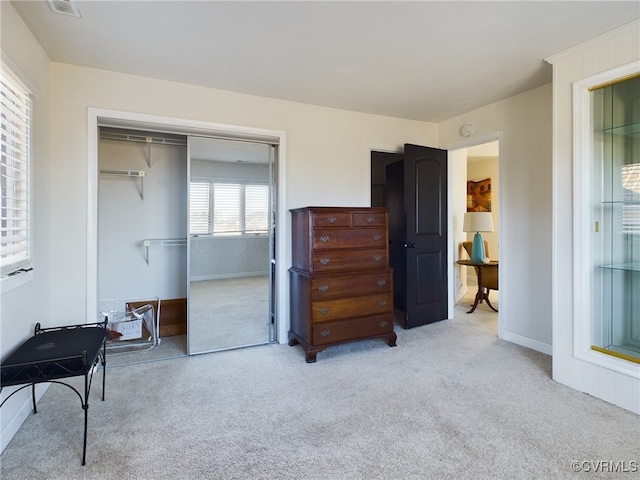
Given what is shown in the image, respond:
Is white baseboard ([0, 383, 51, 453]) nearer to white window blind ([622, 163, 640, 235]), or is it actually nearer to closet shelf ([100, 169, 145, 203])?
closet shelf ([100, 169, 145, 203])

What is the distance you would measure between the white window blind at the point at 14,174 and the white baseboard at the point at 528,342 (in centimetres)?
402

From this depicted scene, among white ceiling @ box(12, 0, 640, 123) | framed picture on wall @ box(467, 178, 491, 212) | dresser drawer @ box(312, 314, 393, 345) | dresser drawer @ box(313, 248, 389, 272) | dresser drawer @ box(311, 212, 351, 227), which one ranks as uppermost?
white ceiling @ box(12, 0, 640, 123)

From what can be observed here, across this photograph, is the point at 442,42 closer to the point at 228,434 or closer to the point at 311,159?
the point at 311,159

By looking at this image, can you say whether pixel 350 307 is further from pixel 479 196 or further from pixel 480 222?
pixel 479 196

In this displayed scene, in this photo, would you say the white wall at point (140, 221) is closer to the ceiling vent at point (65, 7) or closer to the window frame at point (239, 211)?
the window frame at point (239, 211)

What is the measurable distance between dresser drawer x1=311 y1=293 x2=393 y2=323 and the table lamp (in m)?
2.00

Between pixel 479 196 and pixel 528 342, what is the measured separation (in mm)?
4117

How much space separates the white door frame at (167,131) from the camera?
264cm

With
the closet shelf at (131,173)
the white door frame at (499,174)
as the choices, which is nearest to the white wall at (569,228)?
the white door frame at (499,174)

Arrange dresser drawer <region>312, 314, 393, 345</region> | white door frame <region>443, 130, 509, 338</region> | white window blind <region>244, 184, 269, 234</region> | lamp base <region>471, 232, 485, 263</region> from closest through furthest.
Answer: dresser drawer <region>312, 314, 393, 345</region>, white window blind <region>244, 184, 269, 234</region>, white door frame <region>443, 130, 509, 338</region>, lamp base <region>471, 232, 485, 263</region>

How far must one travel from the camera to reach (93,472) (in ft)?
5.17

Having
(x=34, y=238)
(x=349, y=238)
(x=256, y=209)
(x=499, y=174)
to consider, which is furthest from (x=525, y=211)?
(x=34, y=238)

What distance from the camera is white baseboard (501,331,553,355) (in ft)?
9.89

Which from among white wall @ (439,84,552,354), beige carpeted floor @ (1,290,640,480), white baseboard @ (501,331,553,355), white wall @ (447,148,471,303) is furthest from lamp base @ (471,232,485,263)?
beige carpeted floor @ (1,290,640,480)
